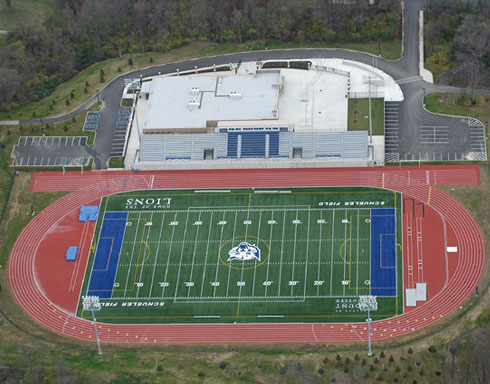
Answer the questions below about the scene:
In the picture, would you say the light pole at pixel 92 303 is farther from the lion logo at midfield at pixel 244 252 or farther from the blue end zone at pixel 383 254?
the blue end zone at pixel 383 254

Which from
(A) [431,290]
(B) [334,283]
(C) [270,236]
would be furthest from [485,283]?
(C) [270,236]

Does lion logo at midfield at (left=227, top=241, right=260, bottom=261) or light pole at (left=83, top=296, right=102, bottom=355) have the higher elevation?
lion logo at midfield at (left=227, top=241, right=260, bottom=261)

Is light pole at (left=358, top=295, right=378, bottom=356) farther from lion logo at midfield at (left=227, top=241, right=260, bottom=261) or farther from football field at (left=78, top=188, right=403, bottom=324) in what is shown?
lion logo at midfield at (left=227, top=241, right=260, bottom=261)

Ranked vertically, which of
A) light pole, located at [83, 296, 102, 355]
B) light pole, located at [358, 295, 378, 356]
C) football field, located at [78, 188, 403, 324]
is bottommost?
light pole, located at [83, 296, 102, 355]

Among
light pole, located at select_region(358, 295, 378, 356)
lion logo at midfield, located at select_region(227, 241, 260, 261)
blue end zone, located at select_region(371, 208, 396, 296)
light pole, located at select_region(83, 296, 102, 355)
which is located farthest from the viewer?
lion logo at midfield, located at select_region(227, 241, 260, 261)

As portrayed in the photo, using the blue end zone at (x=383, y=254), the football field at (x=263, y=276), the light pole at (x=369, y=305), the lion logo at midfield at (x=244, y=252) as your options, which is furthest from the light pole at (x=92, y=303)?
the blue end zone at (x=383, y=254)

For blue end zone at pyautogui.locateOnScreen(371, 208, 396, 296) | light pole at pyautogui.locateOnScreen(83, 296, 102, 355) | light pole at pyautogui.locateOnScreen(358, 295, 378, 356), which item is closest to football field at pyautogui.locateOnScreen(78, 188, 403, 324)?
blue end zone at pyautogui.locateOnScreen(371, 208, 396, 296)
